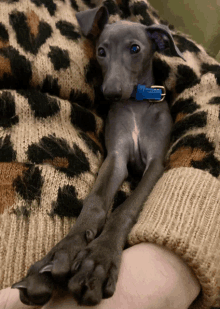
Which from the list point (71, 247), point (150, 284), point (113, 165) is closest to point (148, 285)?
point (150, 284)

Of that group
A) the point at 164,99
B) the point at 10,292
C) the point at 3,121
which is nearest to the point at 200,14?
the point at 164,99

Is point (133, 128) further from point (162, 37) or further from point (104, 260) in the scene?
point (104, 260)

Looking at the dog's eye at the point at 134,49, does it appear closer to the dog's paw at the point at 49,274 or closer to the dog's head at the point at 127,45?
the dog's head at the point at 127,45

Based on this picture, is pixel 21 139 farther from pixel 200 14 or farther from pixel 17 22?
pixel 200 14

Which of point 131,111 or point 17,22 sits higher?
point 17,22

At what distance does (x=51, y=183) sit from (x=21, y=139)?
186mm

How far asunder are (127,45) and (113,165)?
0.49 meters

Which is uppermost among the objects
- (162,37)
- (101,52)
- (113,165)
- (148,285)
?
(162,37)

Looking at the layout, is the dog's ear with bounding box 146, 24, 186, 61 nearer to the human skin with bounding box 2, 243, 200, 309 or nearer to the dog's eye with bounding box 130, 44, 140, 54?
the dog's eye with bounding box 130, 44, 140, 54

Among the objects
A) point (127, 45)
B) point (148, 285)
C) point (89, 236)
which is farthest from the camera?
point (127, 45)

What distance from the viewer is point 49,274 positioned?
46 centimetres

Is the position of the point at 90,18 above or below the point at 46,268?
above

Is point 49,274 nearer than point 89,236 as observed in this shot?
Yes

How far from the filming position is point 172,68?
1.02 metres
